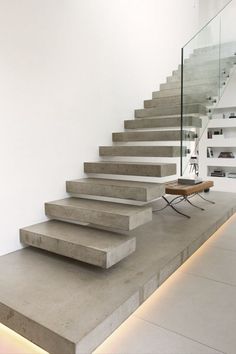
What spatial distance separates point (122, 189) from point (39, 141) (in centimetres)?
104

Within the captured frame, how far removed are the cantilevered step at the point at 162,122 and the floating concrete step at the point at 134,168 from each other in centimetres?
97

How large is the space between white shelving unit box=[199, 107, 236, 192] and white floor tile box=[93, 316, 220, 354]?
546 centimetres

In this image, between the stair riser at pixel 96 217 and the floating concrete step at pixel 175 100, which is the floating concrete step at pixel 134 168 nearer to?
the stair riser at pixel 96 217

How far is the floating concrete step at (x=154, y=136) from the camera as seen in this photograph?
3.96m

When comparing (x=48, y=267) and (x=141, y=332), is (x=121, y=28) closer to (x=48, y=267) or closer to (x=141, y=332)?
(x=48, y=267)

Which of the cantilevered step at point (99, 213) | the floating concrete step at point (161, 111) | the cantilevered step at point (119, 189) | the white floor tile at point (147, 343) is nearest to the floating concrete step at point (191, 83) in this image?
the floating concrete step at point (161, 111)

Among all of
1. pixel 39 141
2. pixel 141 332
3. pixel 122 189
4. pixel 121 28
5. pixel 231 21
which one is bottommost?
pixel 141 332

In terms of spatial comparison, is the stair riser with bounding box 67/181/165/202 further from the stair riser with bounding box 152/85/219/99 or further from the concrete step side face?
the stair riser with bounding box 152/85/219/99

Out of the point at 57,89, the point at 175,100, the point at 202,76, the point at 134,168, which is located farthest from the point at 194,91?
the point at 57,89

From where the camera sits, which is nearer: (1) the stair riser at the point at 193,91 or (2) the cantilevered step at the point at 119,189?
(2) the cantilevered step at the point at 119,189

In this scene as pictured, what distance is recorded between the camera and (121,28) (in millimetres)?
4621

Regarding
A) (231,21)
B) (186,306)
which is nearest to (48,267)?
(186,306)

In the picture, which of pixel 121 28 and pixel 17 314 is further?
pixel 121 28

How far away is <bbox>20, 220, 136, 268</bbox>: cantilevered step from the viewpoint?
2.37m
